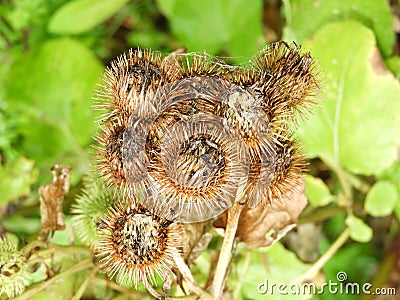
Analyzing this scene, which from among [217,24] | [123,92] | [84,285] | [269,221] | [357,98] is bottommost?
[84,285]

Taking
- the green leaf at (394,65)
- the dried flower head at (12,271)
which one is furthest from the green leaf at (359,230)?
the dried flower head at (12,271)

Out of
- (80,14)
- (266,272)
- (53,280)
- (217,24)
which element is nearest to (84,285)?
(53,280)

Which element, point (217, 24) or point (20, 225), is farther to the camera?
point (217, 24)

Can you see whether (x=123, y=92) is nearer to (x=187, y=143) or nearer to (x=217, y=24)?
(x=187, y=143)

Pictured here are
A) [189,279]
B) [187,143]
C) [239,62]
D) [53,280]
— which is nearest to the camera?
[187,143]

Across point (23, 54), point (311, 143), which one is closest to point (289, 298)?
point (311, 143)

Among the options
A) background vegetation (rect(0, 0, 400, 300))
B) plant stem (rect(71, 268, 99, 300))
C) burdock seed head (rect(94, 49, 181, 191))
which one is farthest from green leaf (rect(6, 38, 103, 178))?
burdock seed head (rect(94, 49, 181, 191))

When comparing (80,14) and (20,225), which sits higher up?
(80,14)
